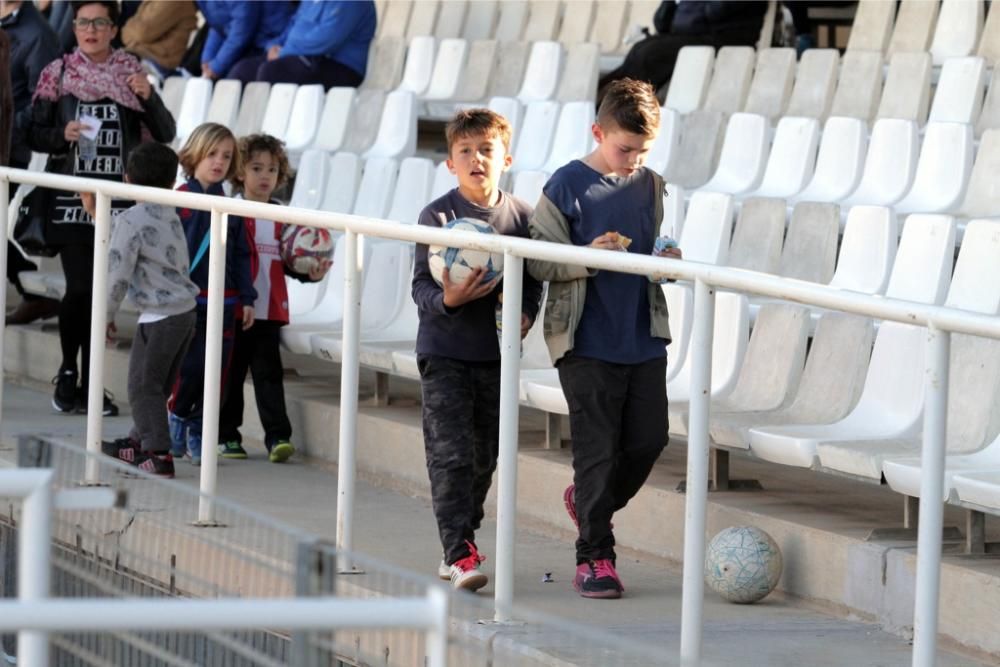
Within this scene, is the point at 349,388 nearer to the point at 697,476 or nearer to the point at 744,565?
the point at 744,565

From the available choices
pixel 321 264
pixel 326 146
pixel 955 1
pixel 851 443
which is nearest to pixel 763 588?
pixel 851 443

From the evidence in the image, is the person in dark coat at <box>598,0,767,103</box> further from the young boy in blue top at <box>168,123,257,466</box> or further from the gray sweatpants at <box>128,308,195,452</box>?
the gray sweatpants at <box>128,308,195,452</box>

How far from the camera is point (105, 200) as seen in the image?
5.78 m

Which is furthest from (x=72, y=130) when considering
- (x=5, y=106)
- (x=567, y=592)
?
(x=567, y=592)

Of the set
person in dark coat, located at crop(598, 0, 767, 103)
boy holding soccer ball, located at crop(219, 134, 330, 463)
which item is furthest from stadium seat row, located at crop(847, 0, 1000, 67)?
boy holding soccer ball, located at crop(219, 134, 330, 463)

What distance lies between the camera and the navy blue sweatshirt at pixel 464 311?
4.92 m

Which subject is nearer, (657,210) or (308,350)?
(657,210)

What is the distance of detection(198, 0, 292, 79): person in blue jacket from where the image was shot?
38.1ft

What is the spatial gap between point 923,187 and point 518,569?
2.77 meters

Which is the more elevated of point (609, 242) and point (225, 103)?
point (225, 103)

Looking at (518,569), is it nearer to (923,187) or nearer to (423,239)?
(423,239)

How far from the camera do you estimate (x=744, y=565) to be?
4773 mm

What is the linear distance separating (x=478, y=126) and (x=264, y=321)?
2.24 metres

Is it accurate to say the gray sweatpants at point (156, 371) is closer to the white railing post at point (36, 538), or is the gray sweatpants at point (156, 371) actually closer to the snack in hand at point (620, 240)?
the snack in hand at point (620, 240)
